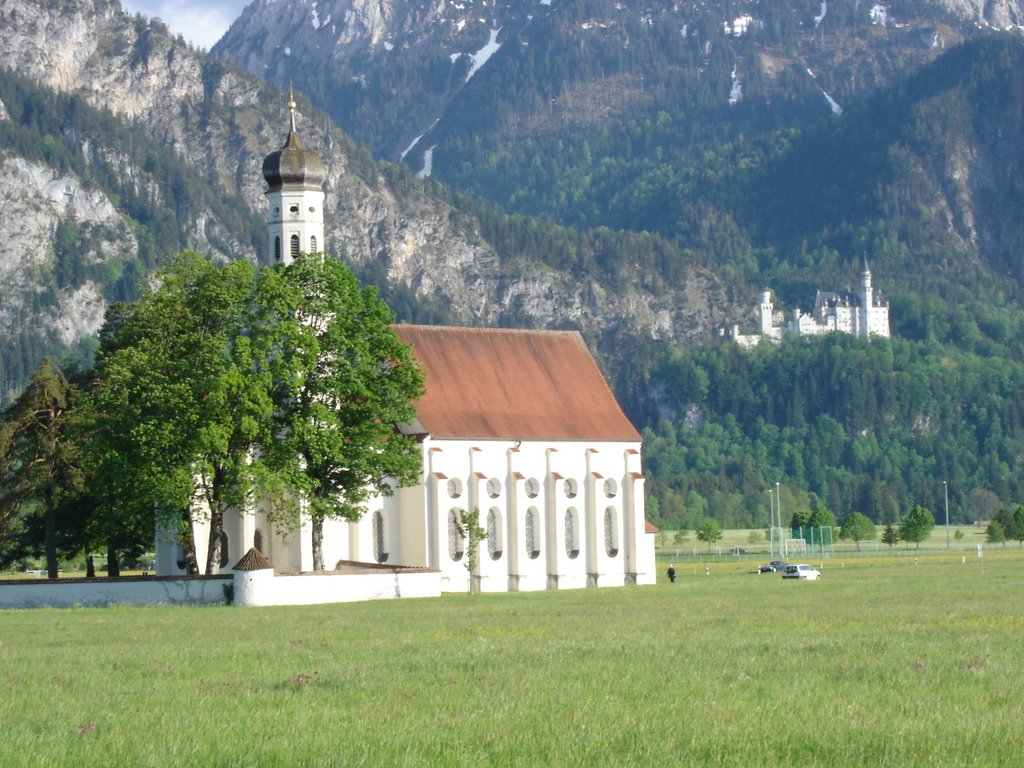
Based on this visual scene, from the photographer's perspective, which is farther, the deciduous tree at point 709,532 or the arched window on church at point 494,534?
the deciduous tree at point 709,532

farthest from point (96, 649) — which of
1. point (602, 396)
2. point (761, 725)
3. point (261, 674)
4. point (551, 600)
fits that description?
point (602, 396)

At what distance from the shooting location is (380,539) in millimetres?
89438

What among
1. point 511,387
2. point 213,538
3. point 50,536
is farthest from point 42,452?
point 511,387

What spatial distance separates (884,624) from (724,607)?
40.5 feet

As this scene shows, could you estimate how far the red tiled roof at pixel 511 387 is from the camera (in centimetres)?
9194

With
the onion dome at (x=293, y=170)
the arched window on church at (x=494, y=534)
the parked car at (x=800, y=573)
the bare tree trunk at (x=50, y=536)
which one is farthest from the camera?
the onion dome at (x=293, y=170)

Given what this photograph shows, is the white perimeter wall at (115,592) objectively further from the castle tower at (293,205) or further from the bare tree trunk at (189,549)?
the castle tower at (293,205)

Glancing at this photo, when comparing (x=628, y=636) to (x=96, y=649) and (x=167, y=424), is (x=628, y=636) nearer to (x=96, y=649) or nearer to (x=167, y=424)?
(x=96, y=649)

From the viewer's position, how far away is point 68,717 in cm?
3133

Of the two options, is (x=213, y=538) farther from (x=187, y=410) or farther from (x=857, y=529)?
Result: (x=857, y=529)

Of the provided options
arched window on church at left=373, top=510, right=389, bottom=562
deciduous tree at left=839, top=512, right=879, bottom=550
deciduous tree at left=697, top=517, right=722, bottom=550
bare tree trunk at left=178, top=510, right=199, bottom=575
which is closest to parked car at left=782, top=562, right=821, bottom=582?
arched window on church at left=373, top=510, right=389, bottom=562

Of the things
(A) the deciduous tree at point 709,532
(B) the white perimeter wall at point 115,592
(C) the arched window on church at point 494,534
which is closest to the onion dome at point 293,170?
(C) the arched window on church at point 494,534

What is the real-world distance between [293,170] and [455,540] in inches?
785

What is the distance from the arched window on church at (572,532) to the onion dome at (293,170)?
19.8m
